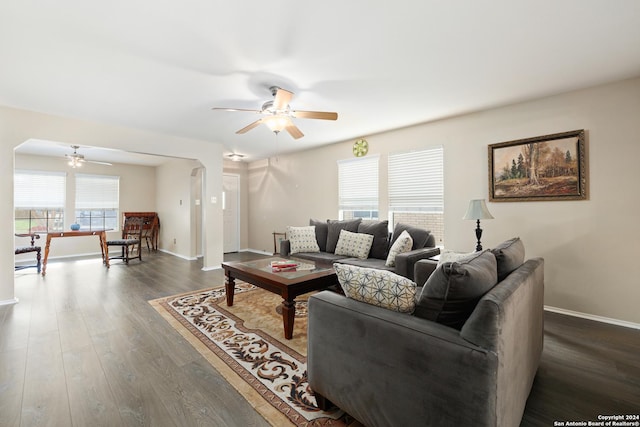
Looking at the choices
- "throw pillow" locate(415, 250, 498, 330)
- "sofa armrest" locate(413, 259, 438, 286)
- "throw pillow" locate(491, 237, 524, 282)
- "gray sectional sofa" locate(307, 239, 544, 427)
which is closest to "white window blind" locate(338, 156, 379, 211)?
"sofa armrest" locate(413, 259, 438, 286)

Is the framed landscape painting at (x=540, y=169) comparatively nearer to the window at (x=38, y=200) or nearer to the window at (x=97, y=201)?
the window at (x=97, y=201)

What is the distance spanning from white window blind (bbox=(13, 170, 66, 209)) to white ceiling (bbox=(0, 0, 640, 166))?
4.12 meters

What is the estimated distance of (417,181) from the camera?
14.3 ft

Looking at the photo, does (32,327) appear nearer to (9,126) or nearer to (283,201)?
(9,126)

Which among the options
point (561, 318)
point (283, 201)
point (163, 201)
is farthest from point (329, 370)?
point (163, 201)

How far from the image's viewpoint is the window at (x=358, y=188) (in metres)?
4.96

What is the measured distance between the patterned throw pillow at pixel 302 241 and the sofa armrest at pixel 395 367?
286 centimetres

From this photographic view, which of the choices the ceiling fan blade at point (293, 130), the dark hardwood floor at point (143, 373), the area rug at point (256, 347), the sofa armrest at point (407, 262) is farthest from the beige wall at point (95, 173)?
the sofa armrest at point (407, 262)

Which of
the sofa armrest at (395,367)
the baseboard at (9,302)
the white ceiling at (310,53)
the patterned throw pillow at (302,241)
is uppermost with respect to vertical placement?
the white ceiling at (310,53)

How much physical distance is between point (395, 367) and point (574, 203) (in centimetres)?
325

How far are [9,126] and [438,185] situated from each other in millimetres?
5853

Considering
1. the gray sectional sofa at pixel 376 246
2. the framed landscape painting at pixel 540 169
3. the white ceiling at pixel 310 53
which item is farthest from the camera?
the gray sectional sofa at pixel 376 246

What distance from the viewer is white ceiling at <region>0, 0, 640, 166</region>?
1.86m

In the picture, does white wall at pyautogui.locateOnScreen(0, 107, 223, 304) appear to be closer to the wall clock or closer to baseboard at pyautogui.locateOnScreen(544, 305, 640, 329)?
the wall clock
